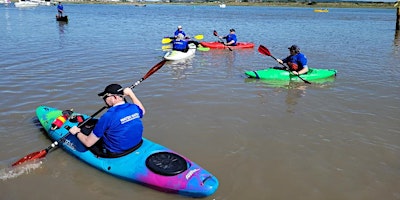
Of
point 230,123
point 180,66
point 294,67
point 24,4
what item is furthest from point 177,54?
point 24,4

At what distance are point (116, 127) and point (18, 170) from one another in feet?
6.49

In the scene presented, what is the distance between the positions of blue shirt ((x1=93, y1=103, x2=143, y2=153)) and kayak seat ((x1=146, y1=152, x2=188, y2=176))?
43 cm

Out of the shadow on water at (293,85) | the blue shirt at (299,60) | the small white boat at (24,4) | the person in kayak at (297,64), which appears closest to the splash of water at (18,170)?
the shadow on water at (293,85)

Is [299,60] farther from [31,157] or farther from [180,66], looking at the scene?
[31,157]

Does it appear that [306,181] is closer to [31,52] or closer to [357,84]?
[357,84]

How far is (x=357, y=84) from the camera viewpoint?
11.2 metres

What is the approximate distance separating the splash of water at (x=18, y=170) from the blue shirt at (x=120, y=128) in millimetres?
1371

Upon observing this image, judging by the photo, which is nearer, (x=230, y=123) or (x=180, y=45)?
(x=230, y=123)

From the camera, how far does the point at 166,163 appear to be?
505 cm

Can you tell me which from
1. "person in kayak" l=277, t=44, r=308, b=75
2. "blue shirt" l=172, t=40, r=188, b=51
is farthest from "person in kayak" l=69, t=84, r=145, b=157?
"blue shirt" l=172, t=40, r=188, b=51

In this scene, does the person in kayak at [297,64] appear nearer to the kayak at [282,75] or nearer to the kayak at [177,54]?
the kayak at [282,75]

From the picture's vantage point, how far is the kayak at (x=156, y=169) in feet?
15.6

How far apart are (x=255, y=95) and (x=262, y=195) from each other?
17.2ft

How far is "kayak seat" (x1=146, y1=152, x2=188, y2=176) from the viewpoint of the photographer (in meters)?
4.87
